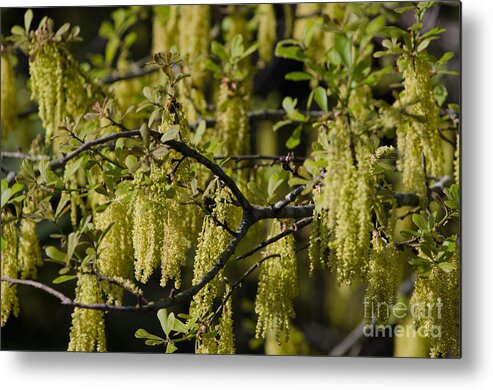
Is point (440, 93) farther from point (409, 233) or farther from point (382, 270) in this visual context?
point (382, 270)

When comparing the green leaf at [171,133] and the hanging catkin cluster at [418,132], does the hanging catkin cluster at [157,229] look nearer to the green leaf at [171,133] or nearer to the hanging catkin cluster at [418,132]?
the green leaf at [171,133]

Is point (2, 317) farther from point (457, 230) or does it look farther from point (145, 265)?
point (457, 230)

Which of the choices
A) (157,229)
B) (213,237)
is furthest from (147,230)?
(213,237)

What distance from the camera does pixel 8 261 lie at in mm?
2449

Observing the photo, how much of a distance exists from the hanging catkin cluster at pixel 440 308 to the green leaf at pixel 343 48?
0.64m

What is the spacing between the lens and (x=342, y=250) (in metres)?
1.94

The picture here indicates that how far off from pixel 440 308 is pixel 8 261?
1239 mm

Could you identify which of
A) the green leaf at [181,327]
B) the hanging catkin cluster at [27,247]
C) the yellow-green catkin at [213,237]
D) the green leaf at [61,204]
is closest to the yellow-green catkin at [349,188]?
the yellow-green catkin at [213,237]

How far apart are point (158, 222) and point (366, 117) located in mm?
557

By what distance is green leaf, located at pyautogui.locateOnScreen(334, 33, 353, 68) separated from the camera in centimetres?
198

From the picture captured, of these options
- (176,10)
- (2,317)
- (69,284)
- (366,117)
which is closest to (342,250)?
(366,117)

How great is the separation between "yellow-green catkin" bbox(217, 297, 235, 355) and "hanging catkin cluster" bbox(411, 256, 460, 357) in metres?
0.50

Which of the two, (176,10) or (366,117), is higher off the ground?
(176,10)

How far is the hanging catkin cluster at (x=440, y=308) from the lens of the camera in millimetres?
2279
